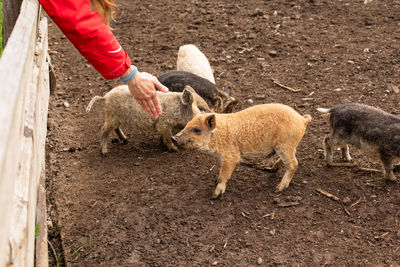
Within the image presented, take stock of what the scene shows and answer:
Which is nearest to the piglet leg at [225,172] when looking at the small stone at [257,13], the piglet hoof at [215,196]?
the piglet hoof at [215,196]

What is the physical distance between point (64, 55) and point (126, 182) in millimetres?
4289

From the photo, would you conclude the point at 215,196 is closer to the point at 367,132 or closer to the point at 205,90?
the point at 367,132

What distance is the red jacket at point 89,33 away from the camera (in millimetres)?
3209

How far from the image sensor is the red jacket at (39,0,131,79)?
3209 millimetres

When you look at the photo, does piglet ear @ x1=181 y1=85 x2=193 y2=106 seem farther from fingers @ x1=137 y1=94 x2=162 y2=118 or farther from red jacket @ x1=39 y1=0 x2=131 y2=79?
red jacket @ x1=39 y1=0 x2=131 y2=79

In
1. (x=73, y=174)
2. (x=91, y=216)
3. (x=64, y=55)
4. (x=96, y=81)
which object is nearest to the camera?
(x=91, y=216)

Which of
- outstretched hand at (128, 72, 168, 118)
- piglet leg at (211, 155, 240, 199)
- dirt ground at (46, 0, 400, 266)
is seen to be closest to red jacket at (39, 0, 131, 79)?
outstretched hand at (128, 72, 168, 118)

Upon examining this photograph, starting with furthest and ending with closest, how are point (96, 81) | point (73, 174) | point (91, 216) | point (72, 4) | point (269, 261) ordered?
A: point (96, 81) → point (73, 174) → point (91, 216) → point (269, 261) → point (72, 4)

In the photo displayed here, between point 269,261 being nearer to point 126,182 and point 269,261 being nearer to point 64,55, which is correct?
point 126,182

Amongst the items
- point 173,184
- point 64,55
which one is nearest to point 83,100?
point 64,55

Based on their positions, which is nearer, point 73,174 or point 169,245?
point 169,245

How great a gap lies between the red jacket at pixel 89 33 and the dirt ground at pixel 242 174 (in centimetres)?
184

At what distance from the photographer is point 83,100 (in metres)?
7.33

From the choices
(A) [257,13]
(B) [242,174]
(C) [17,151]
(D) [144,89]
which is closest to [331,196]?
(B) [242,174]
